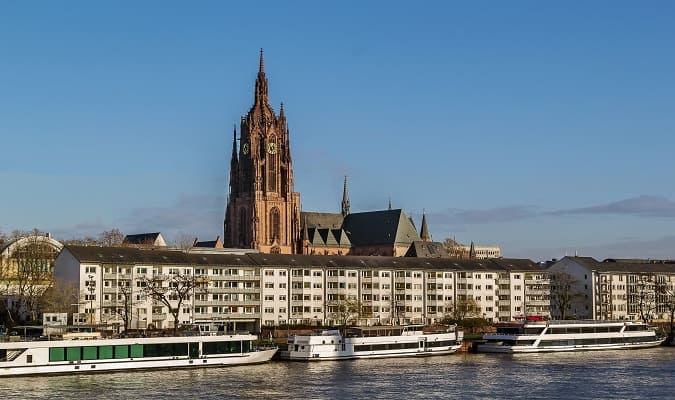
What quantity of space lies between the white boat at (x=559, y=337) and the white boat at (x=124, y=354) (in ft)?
122

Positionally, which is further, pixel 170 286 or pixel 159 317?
pixel 159 317

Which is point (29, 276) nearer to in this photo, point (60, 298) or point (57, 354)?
point (60, 298)

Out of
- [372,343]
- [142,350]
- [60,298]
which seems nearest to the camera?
[142,350]

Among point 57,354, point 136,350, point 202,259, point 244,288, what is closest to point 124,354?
point 136,350

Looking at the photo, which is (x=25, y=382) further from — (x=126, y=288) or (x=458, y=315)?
(x=458, y=315)

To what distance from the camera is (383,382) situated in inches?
4250

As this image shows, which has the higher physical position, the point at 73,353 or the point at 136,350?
the point at 136,350

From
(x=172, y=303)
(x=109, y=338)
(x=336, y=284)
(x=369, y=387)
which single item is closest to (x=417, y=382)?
(x=369, y=387)

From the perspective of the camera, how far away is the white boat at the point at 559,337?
15175cm

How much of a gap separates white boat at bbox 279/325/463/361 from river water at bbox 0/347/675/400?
324 cm

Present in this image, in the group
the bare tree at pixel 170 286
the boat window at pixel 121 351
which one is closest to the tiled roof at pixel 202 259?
the bare tree at pixel 170 286

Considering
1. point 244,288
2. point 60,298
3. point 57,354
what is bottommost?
point 57,354

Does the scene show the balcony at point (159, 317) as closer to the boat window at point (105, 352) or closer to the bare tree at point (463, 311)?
the boat window at point (105, 352)

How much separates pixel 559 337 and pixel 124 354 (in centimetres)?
6430
